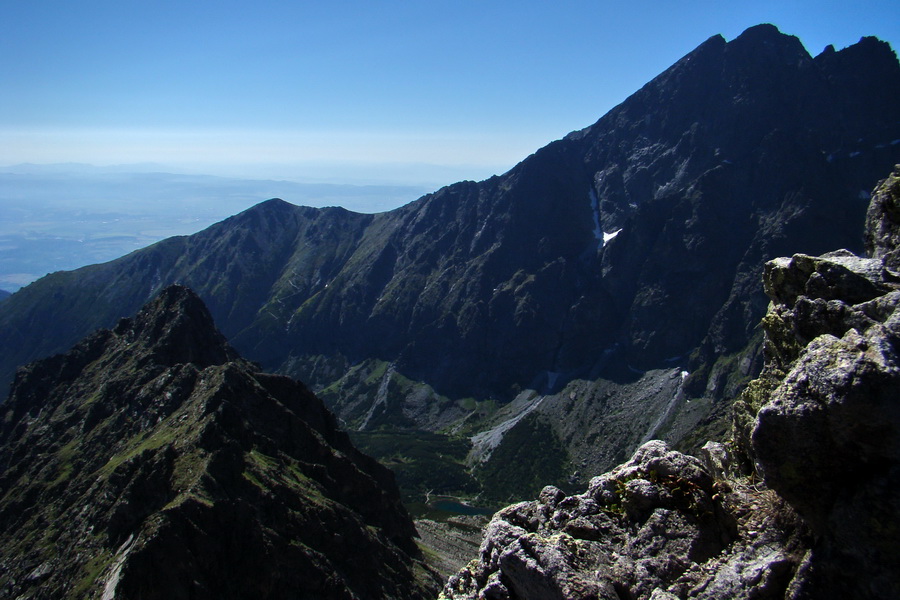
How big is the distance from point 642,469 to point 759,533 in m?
5.37

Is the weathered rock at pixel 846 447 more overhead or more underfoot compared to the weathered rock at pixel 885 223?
more underfoot

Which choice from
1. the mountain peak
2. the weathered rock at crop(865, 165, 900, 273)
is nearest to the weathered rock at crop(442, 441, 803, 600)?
the weathered rock at crop(865, 165, 900, 273)

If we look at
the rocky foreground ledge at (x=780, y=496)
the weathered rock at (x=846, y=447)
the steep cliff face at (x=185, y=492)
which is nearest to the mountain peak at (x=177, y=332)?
the steep cliff face at (x=185, y=492)

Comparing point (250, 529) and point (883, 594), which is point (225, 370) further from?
point (883, 594)

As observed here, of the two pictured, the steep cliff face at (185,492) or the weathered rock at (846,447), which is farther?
the steep cliff face at (185,492)

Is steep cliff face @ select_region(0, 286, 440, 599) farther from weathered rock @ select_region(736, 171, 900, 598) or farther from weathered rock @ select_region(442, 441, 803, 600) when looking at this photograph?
weathered rock @ select_region(736, 171, 900, 598)

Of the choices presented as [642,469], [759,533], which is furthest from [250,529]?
[759,533]

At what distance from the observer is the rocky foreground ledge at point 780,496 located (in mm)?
12688

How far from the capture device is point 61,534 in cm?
8031

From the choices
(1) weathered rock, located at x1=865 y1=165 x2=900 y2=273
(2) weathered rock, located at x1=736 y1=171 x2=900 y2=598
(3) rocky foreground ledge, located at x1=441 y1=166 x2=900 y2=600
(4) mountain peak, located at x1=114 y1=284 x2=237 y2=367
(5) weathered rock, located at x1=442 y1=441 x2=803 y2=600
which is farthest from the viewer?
(4) mountain peak, located at x1=114 y1=284 x2=237 y2=367

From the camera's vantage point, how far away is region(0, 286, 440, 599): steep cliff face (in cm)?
7069

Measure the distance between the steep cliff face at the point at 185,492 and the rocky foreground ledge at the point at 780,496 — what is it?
61424 mm

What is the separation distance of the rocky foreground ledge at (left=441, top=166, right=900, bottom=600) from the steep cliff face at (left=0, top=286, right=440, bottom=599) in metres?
61.4

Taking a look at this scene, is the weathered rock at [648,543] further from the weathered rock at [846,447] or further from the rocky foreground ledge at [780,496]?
the weathered rock at [846,447]
